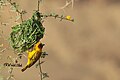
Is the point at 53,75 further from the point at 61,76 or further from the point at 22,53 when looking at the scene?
the point at 22,53

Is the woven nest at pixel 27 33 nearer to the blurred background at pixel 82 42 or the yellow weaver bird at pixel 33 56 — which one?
the yellow weaver bird at pixel 33 56

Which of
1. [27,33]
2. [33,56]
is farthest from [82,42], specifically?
[33,56]

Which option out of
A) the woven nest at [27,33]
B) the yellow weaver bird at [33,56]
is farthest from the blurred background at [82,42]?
the yellow weaver bird at [33,56]

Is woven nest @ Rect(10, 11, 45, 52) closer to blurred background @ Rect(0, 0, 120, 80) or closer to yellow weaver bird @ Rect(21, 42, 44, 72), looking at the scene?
yellow weaver bird @ Rect(21, 42, 44, 72)

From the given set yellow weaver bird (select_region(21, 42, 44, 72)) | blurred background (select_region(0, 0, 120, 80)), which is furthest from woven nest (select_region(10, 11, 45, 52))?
blurred background (select_region(0, 0, 120, 80))

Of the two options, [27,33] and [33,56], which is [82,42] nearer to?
[27,33]

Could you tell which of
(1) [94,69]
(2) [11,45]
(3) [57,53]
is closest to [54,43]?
(3) [57,53]
